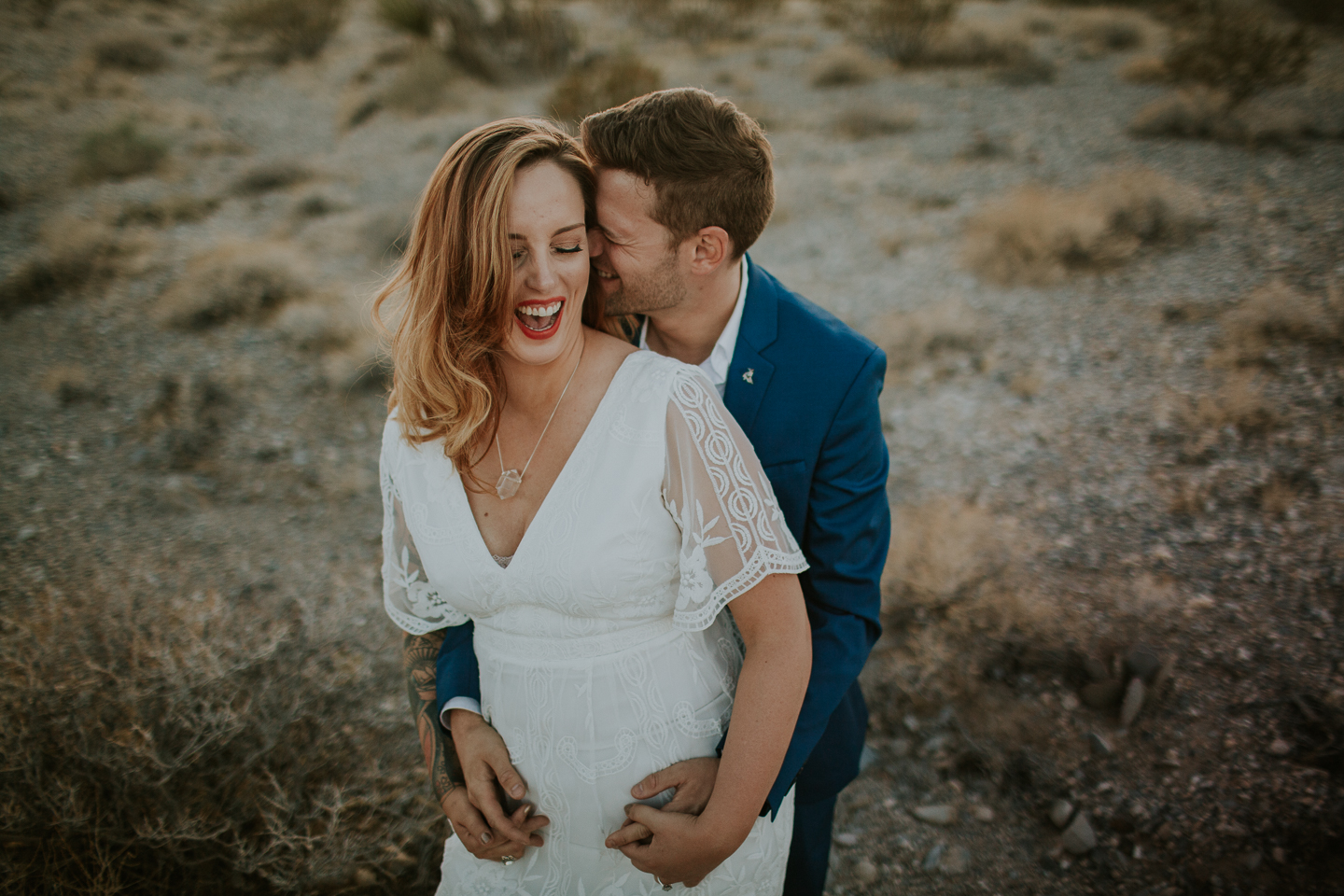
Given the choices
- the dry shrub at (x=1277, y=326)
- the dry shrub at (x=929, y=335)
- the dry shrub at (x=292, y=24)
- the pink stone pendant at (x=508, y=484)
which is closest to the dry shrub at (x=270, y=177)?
the dry shrub at (x=292, y=24)

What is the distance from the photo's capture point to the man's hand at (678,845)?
1.45 meters

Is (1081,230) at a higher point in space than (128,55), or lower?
lower

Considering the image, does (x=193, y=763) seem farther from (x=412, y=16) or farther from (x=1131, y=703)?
(x=412, y=16)

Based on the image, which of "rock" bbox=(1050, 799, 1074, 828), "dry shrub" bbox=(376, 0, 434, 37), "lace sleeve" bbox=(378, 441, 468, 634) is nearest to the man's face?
"lace sleeve" bbox=(378, 441, 468, 634)

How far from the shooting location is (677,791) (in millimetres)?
1539

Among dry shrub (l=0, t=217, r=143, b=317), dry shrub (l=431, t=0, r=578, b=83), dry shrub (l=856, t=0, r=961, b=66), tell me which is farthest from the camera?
dry shrub (l=431, t=0, r=578, b=83)

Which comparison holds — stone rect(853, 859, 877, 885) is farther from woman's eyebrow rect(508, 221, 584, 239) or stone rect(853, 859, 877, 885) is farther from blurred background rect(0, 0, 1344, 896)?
woman's eyebrow rect(508, 221, 584, 239)

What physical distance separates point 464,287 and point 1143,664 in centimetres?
298

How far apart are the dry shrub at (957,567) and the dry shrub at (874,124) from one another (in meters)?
7.34

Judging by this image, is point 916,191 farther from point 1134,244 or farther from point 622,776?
point 622,776

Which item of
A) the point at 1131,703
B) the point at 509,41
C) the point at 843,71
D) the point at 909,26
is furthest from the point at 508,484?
the point at 509,41

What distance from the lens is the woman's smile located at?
1545 mm

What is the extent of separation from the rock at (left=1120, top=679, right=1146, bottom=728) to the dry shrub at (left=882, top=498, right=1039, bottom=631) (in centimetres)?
48

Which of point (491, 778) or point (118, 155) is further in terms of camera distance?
point (118, 155)
